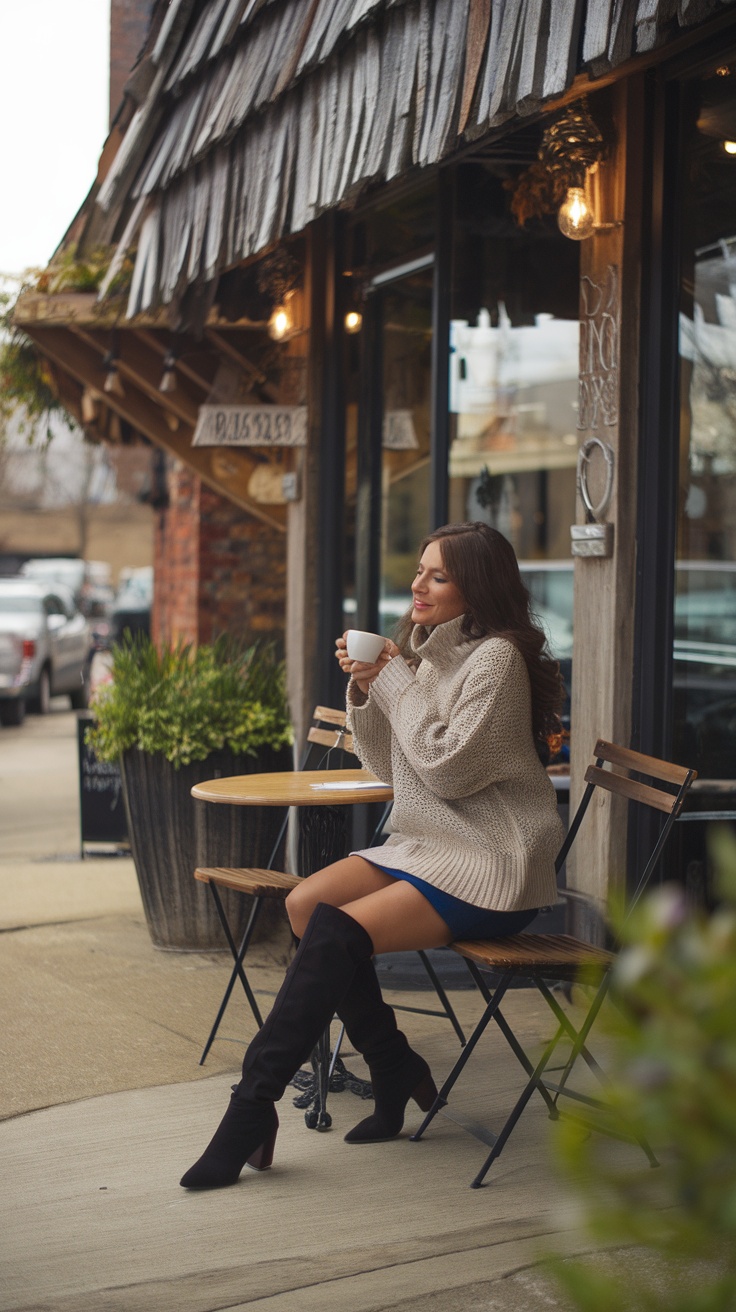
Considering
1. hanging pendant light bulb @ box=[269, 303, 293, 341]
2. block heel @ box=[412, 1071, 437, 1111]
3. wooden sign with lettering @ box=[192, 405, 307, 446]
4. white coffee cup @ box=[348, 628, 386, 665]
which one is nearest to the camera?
white coffee cup @ box=[348, 628, 386, 665]

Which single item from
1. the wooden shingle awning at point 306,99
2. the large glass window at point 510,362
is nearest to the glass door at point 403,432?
the large glass window at point 510,362

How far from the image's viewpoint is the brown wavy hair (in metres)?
3.54

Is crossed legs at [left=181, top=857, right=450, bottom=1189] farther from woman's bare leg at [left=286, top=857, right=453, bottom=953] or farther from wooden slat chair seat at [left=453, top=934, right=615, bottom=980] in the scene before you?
wooden slat chair seat at [left=453, top=934, right=615, bottom=980]

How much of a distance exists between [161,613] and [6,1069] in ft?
23.7

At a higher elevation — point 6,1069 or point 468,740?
point 468,740

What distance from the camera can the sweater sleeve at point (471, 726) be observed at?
133 inches

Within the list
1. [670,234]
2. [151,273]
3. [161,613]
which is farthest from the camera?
[161,613]

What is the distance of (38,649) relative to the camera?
1655 centimetres

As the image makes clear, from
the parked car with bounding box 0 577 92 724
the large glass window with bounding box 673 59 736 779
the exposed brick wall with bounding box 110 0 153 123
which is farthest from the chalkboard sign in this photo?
the parked car with bounding box 0 577 92 724

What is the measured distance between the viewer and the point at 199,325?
675cm

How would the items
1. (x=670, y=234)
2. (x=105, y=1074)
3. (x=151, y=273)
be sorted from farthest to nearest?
(x=151, y=273) → (x=670, y=234) → (x=105, y=1074)

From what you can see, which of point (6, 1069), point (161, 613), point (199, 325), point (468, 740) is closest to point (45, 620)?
point (161, 613)

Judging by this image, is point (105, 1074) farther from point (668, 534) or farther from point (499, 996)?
point (668, 534)

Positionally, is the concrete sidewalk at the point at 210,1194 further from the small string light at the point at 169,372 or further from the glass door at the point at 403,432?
the small string light at the point at 169,372
